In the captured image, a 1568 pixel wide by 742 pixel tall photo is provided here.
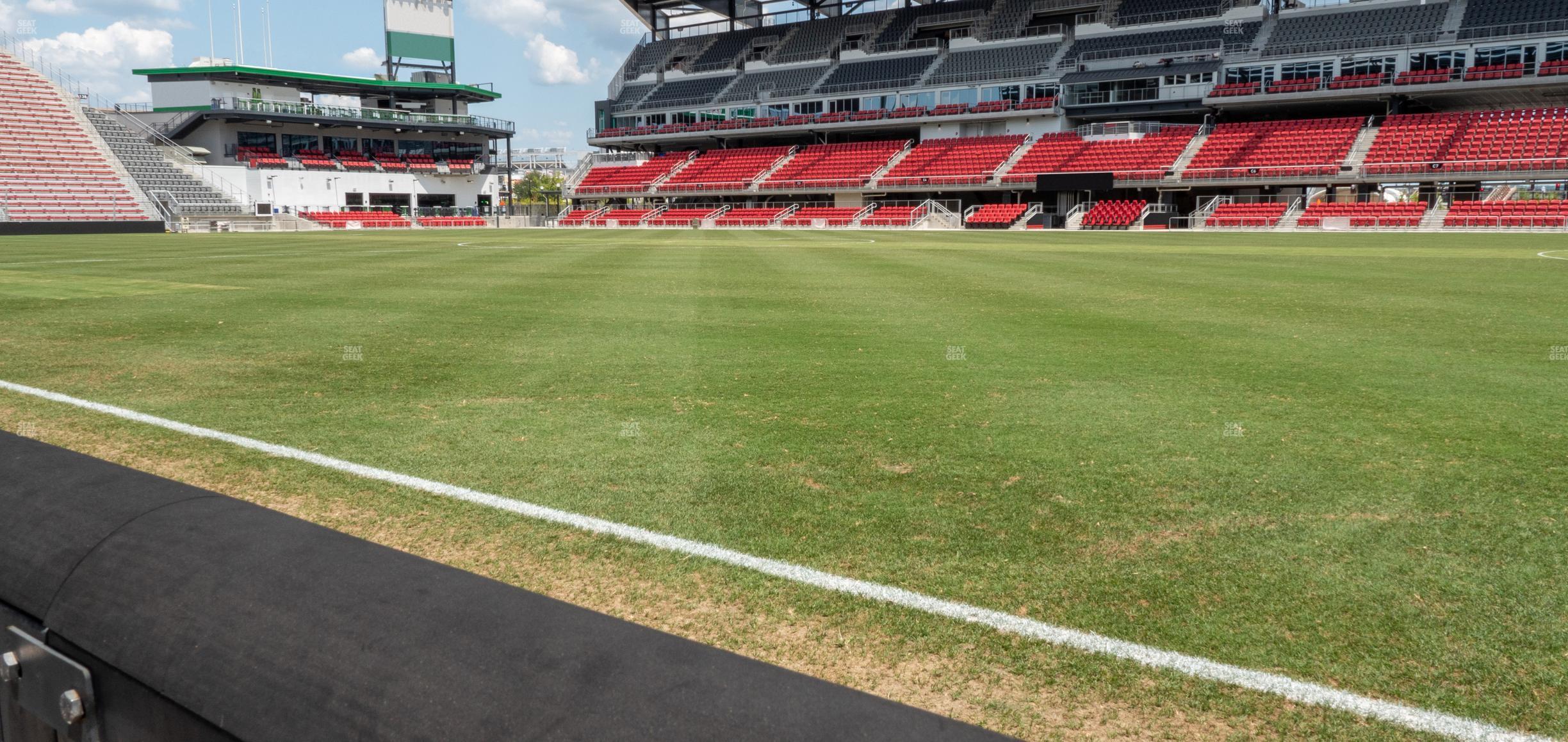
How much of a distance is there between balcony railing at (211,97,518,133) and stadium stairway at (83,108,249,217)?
8.36 metres

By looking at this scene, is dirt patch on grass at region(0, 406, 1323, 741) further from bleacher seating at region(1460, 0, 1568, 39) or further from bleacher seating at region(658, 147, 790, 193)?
bleacher seating at region(658, 147, 790, 193)

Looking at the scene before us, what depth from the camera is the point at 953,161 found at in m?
63.8

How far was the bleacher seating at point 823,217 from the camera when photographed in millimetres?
62156

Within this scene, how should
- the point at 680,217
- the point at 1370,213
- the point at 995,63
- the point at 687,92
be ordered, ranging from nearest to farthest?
the point at 1370,213, the point at 995,63, the point at 680,217, the point at 687,92

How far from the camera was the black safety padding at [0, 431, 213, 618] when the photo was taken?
197 cm

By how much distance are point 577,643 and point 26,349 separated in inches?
407

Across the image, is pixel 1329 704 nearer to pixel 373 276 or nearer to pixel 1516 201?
pixel 373 276

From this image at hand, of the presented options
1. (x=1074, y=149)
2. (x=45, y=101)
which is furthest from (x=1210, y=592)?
(x=45, y=101)

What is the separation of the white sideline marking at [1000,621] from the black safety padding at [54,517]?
2234 mm

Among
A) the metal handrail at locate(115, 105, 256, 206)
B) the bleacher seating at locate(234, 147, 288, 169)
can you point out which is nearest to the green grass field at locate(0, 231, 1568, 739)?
the metal handrail at locate(115, 105, 256, 206)

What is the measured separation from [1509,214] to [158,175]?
75.7 meters

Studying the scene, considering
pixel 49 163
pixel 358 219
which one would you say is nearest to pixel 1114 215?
pixel 358 219

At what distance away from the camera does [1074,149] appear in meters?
59.2

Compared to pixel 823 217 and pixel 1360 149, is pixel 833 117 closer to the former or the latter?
pixel 823 217
